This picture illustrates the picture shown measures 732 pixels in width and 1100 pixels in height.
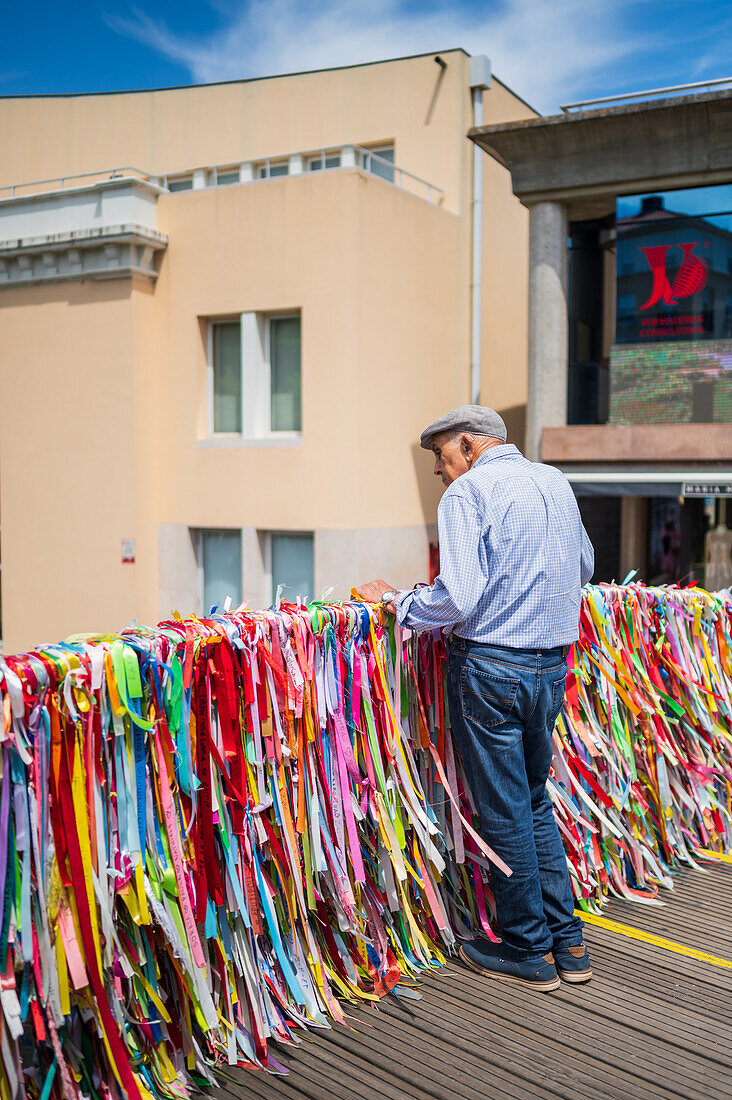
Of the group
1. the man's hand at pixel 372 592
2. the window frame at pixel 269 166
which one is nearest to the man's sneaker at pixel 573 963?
the man's hand at pixel 372 592

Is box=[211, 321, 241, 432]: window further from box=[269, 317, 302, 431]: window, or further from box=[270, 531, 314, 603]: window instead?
box=[270, 531, 314, 603]: window

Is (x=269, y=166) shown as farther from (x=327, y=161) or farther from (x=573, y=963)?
(x=573, y=963)

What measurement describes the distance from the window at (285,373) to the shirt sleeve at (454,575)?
402 inches

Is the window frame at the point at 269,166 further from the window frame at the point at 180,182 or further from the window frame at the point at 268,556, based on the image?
the window frame at the point at 268,556

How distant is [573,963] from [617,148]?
11.3 metres

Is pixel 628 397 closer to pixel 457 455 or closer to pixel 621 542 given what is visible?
pixel 621 542

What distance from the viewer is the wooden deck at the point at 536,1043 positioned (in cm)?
237

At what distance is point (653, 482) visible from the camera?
472 inches

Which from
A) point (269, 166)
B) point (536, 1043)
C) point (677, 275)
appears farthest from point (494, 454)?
point (269, 166)

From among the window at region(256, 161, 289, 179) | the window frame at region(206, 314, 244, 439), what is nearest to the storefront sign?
the window frame at region(206, 314, 244, 439)

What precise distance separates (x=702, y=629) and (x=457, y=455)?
166 cm

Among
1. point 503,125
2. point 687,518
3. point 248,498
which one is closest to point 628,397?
point 687,518

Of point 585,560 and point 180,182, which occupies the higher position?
point 180,182

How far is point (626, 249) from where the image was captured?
496 inches
